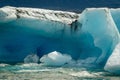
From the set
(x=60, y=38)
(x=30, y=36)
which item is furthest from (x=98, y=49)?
(x=30, y=36)

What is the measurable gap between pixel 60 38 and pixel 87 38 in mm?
776

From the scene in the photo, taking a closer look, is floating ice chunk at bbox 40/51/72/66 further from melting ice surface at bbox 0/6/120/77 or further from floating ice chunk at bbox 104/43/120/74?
floating ice chunk at bbox 104/43/120/74

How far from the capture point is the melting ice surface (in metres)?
8.80

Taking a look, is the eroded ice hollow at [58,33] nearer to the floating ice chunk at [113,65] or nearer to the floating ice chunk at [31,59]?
the floating ice chunk at [31,59]

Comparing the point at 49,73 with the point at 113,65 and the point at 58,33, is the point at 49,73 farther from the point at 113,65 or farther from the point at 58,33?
the point at 58,33

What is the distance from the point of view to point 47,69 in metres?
8.10

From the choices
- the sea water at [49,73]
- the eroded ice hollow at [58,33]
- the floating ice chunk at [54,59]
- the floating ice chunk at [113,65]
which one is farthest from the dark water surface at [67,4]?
the floating ice chunk at [113,65]

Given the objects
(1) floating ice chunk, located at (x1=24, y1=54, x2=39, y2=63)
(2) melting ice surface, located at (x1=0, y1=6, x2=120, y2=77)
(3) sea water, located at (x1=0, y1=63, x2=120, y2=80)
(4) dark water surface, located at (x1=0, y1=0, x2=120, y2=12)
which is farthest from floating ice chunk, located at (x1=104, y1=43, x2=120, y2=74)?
(4) dark water surface, located at (x1=0, y1=0, x2=120, y2=12)

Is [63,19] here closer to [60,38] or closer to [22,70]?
[60,38]

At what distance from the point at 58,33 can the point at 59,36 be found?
9 centimetres

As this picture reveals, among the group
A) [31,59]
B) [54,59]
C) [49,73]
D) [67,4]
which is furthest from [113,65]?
[67,4]

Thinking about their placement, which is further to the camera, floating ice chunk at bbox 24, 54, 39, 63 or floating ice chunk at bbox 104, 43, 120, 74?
floating ice chunk at bbox 24, 54, 39, 63

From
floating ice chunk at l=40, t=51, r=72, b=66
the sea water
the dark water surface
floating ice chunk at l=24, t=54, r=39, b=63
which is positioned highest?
the dark water surface

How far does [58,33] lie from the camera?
9.61 meters
